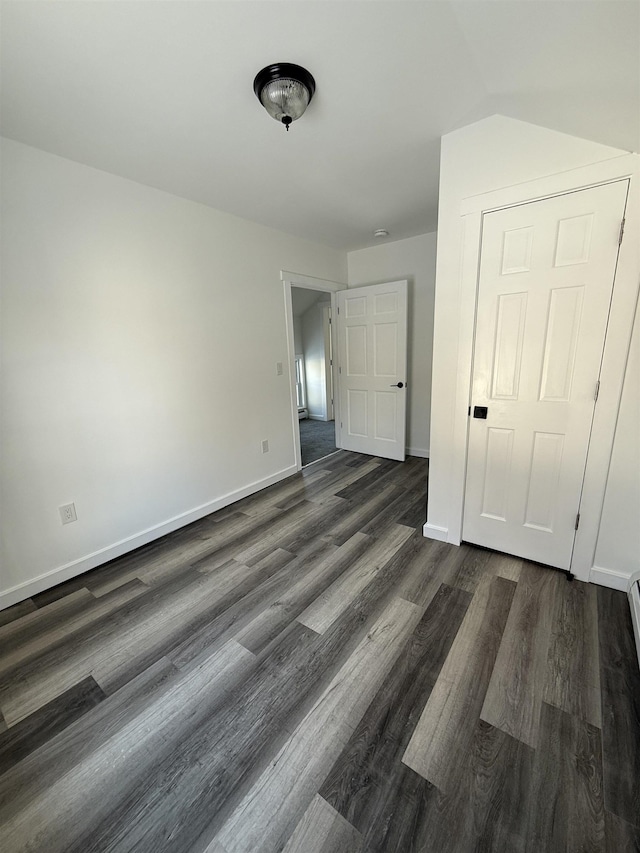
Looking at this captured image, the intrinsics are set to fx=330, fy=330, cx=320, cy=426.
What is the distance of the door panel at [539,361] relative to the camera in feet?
5.31

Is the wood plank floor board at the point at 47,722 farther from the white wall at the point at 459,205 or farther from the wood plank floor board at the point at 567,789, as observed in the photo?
the white wall at the point at 459,205

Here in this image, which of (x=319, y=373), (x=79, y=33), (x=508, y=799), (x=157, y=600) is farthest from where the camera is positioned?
(x=319, y=373)

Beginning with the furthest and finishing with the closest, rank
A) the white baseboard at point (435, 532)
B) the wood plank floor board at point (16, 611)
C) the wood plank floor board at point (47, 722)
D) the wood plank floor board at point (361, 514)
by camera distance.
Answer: the wood plank floor board at point (361, 514)
the white baseboard at point (435, 532)
the wood plank floor board at point (16, 611)
the wood plank floor board at point (47, 722)

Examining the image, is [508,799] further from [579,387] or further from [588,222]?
[588,222]

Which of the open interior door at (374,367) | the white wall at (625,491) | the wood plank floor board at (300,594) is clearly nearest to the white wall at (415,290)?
the open interior door at (374,367)

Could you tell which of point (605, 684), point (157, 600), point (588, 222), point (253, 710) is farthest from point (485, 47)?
point (157, 600)

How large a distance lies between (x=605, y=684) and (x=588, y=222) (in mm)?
2037

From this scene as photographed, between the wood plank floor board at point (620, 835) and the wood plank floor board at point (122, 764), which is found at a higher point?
the wood plank floor board at point (620, 835)

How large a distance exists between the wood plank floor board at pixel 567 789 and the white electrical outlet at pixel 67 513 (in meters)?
2.49

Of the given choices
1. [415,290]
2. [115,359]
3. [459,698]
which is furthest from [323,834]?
[415,290]

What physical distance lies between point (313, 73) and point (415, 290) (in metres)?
2.58

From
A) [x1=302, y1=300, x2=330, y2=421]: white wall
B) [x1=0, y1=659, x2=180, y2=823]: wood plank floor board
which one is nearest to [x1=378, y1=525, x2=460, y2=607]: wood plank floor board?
[x1=0, y1=659, x2=180, y2=823]: wood plank floor board

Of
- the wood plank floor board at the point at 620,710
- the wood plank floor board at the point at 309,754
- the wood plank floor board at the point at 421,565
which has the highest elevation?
the wood plank floor board at the point at 421,565

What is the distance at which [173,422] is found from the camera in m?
2.52
